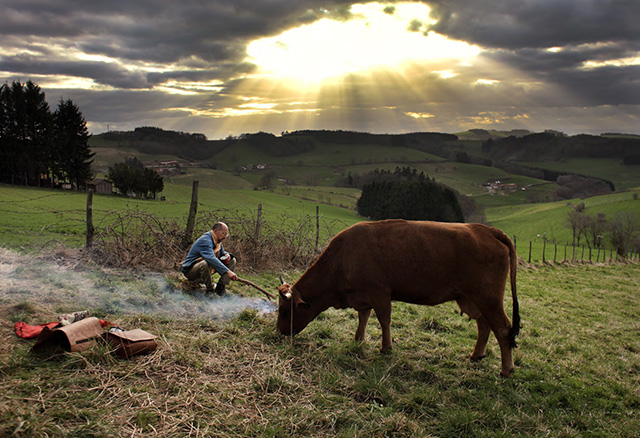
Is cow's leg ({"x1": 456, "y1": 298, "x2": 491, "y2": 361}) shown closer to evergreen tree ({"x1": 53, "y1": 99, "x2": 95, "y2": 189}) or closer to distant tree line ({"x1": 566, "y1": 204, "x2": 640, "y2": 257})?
evergreen tree ({"x1": 53, "y1": 99, "x2": 95, "y2": 189})

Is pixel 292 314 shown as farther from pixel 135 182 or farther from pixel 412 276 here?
pixel 135 182

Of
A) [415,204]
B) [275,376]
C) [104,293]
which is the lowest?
[415,204]

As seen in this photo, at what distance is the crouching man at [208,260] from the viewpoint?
865 cm

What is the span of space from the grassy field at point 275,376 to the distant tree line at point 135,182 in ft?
156

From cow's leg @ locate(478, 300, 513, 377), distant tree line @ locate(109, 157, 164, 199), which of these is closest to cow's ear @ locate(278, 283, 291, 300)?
cow's leg @ locate(478, 300, 513, 377)

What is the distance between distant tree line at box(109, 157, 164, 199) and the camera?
5425 cm

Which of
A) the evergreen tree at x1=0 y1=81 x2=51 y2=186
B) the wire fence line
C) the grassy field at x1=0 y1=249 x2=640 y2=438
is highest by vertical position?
the evergreen tree at x1=0 y1=81 x2=51 y2=186

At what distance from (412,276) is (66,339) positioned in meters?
5.14

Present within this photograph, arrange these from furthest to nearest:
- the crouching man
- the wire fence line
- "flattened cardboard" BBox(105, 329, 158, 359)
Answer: the wire fence line < the crouching man < "flattened cardboard" BBox(105, 329, 158, 359)

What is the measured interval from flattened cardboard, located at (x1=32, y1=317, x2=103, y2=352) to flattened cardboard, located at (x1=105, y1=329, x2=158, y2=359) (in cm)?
27

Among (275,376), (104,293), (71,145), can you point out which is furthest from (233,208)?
(71,145)

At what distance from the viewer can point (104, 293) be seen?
845 cm

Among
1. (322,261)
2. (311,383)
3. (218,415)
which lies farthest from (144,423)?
(322,261)

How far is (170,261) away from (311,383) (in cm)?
717
